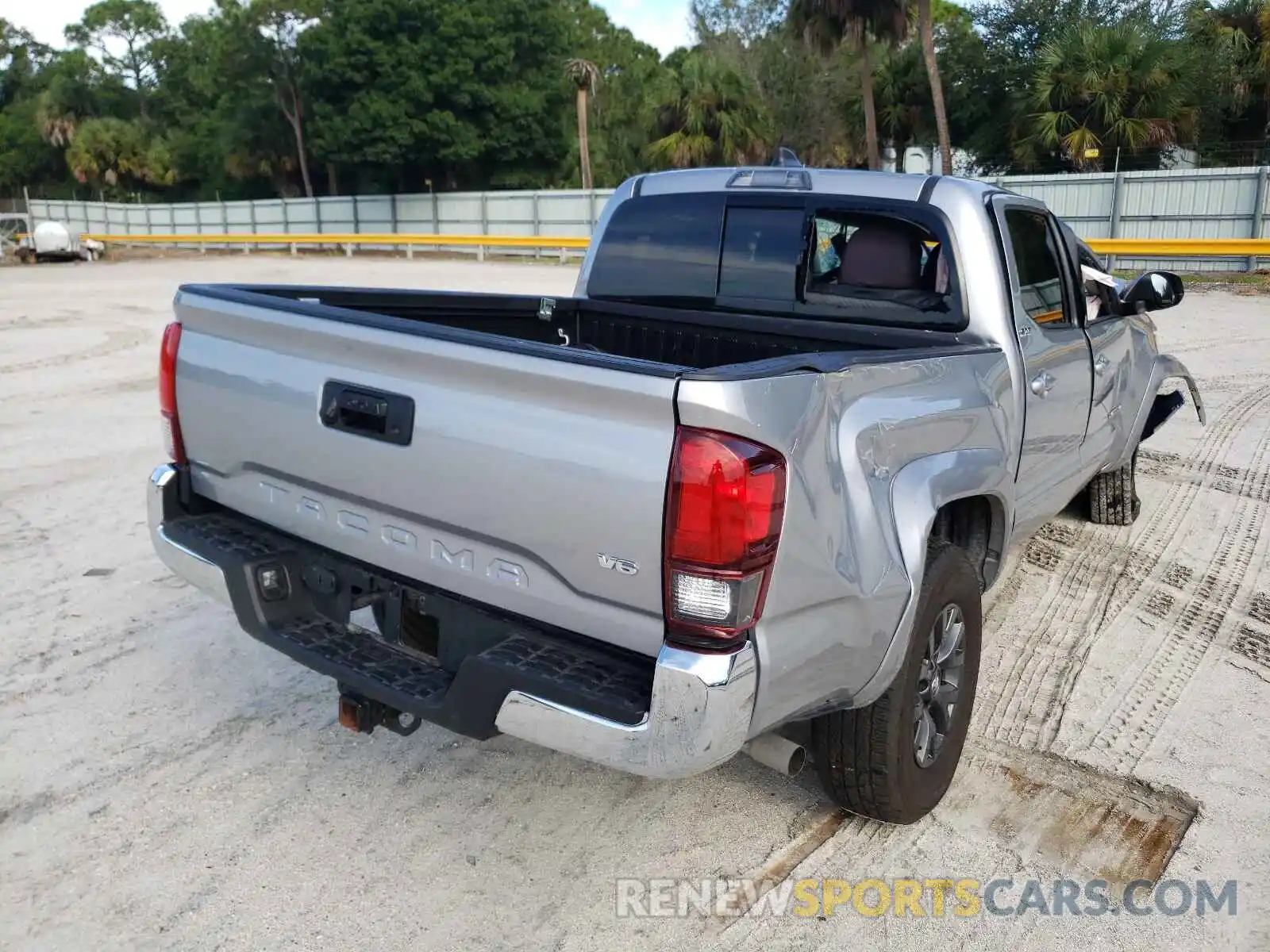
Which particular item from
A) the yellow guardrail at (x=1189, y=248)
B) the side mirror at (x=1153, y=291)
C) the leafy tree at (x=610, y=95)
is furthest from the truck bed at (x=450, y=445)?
the leafy tree at (x=610, y=95)

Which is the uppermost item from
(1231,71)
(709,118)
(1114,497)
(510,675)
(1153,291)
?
(1231,71)

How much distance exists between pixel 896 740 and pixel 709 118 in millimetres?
36024

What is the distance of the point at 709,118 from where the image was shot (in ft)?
121

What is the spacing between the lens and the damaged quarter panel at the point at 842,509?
2.48m

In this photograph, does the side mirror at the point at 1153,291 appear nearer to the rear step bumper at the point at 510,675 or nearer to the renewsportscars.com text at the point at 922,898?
the renewsportscars.com text at the point at 922,898

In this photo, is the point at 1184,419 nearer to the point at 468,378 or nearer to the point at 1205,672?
the point at 1205,672

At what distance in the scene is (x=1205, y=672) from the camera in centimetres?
436

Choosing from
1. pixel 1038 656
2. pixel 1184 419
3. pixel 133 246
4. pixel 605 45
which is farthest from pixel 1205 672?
pixel 605 45

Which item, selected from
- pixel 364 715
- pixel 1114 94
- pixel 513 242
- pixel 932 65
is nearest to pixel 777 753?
pixel 364 715

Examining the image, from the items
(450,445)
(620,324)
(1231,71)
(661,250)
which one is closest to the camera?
(450,445)

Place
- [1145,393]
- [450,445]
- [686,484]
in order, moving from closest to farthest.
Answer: [686,484] → [450,445] → [1145,393]

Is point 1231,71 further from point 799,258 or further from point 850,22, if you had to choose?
point 799,258

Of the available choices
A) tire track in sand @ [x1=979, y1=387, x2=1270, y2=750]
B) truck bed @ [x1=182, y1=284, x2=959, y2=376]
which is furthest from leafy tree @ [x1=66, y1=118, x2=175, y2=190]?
tire track in sand @ [x1=979, y1=387, x2=1270, y2=750]

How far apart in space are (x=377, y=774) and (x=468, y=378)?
1.58m
